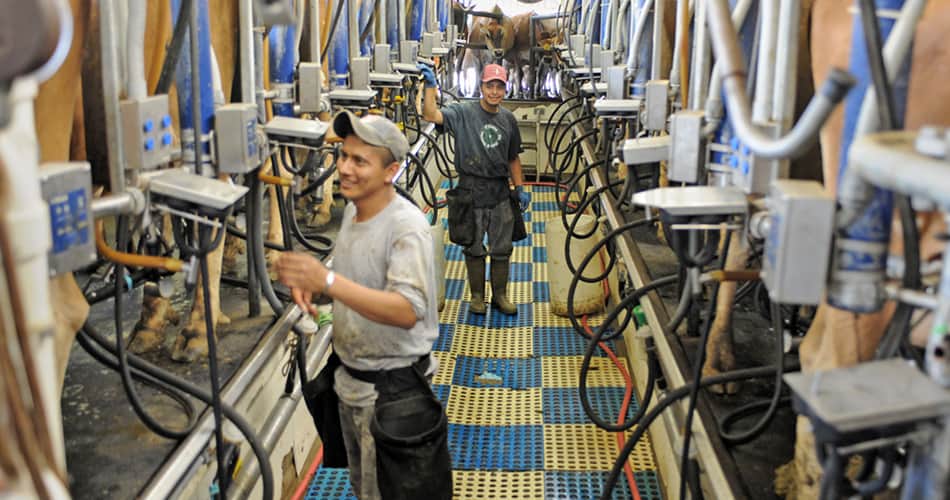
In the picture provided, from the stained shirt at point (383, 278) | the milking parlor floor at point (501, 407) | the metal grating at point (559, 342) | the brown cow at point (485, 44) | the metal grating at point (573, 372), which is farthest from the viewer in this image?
the brown cow at point (485, 44)

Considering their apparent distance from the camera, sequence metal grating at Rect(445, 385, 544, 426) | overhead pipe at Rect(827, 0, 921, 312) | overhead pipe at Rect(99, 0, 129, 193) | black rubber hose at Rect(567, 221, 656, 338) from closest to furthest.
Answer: overhead pipe at Rect(827, 0, 921, 312) < overhead pipe at Rect(99, 0, 129, 193) < black rubber hose at Rect(567, 221, 656, 338) < metal grating at Rect(445, 385, 544, 426)

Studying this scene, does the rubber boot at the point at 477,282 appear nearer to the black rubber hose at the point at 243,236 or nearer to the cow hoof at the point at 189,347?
the black rubber hose at the point at 243,236

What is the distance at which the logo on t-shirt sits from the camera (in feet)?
18.8

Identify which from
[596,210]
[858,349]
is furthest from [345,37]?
[858,349]

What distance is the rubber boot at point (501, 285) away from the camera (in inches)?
232

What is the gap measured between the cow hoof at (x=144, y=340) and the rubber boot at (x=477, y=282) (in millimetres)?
3012

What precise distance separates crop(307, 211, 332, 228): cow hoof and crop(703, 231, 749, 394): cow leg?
2.66 meters

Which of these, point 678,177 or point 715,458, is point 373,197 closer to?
point 678,177

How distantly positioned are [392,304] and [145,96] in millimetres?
791

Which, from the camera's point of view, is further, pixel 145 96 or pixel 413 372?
pixel 413 372

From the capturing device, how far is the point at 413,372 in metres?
2.69

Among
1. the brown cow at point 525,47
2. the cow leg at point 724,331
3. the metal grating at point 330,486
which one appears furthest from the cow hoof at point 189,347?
the brown cow at point 525,47

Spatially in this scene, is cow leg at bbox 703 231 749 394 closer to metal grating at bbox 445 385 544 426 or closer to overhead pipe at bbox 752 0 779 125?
overhead pipe at bbox 752 0 779 125

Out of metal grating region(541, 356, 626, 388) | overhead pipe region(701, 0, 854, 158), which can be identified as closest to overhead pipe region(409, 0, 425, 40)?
metal grating region(541, 356, 626, 388)
